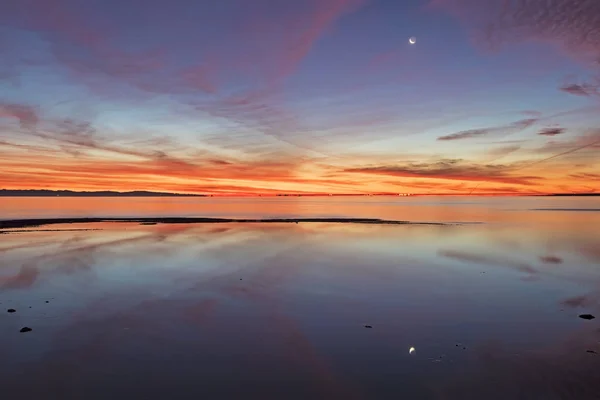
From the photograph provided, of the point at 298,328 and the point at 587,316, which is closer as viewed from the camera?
the point at 298,328

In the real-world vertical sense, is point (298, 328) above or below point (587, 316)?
below

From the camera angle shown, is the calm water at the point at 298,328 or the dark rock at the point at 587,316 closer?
the calm water at the point at 298,328

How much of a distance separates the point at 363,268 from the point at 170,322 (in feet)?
43.6

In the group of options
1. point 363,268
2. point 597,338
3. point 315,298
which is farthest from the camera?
point 363,268

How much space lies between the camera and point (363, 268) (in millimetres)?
23828

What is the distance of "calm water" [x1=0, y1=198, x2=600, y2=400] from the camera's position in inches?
360

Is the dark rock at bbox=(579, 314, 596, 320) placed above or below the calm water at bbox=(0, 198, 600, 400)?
above

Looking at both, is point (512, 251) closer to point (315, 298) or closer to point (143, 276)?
point (315, 298)

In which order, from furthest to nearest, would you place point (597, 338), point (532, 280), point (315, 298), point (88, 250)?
point (88, 250)
point (532, 280)
point (315, 298)
point (597, 338)

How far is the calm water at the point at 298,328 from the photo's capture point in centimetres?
915

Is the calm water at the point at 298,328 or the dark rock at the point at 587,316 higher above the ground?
the dark rock at the point at 587,316

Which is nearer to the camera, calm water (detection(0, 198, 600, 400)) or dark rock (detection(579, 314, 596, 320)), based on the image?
calm water (detection(0, 198, 600, 400))

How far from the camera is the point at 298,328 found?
42.5ft

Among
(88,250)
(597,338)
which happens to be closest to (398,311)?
(597,338)
